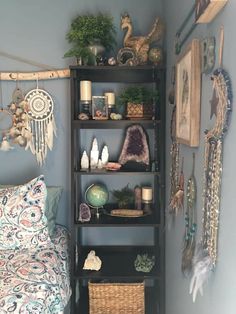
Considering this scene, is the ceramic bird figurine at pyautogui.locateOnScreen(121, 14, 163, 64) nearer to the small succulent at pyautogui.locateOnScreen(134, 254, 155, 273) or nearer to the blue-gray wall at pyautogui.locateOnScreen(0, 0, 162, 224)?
the blue-gray wall at pyautogui.locateOnScreen(0, 0, 162, 224)

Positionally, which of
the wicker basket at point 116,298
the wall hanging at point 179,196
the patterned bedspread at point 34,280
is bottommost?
the wicker basket at point 116,298

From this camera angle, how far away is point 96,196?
7.59 feet

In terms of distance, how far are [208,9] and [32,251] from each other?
61.4 inches

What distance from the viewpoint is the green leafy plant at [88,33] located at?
2.13 metres

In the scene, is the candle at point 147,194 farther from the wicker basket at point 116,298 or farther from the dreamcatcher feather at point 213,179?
the dreamcatcher feather at point 213,179

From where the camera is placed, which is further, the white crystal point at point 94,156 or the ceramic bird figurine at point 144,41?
the white crystal point at point 94,156

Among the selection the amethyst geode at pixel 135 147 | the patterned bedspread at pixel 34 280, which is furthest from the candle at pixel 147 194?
the patterned bedspread at pixel 34 280

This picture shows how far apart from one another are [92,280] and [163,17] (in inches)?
72.7

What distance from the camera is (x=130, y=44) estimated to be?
2234 millimetres

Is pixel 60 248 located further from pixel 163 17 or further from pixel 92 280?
pixel 163 17

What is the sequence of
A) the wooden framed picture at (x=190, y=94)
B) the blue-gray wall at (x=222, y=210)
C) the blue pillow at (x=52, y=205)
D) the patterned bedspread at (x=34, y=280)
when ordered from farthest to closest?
1. the blue pillow at (x=52, y=205)
2. the patterned bedspread at (x=34, y=280)
3. the wooden framed picture at (x=190, y=94)
4. the blue-gray wall at (x=222, y=210)

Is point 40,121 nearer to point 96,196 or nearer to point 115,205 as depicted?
point 96,196

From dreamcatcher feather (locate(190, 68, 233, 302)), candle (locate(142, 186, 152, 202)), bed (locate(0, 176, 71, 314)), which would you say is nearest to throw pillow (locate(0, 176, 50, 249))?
bed (locate(0, 176, 71, 314))

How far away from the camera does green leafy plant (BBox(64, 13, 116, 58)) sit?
2135 millimetres
